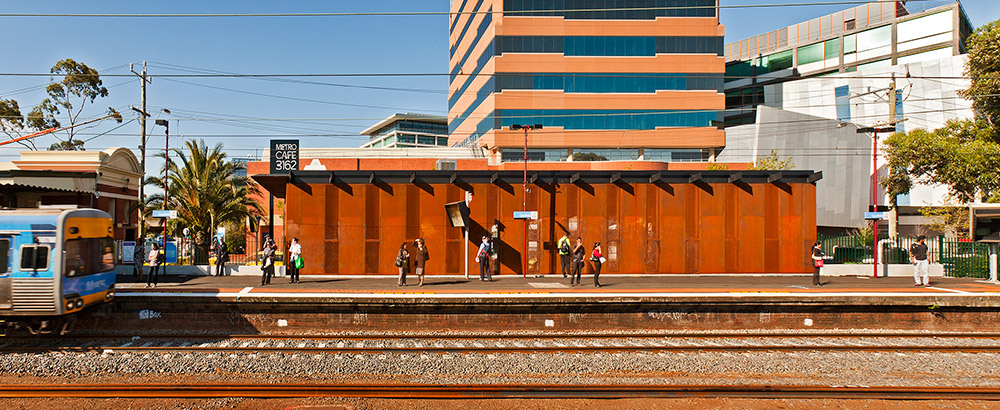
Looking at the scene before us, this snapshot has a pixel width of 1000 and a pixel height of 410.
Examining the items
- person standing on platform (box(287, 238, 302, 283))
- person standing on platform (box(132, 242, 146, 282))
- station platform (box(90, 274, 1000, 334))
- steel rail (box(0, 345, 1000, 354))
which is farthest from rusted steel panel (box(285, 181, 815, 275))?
steel rail (box(0, 345, 1000, 354))

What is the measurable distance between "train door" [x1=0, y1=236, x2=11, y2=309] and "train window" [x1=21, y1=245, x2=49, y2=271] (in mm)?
347

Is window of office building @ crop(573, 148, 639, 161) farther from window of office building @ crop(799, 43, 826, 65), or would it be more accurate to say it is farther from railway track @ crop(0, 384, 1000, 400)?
railway track @ crop(0, 384, 1000, 400)

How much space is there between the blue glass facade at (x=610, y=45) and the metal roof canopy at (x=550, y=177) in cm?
3493

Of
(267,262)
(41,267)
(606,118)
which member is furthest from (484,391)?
(606,118)

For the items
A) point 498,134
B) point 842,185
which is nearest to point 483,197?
point 498,134

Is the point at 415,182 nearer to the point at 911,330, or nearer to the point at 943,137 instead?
the point at 911,330

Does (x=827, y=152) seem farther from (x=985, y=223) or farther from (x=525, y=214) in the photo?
(x=525, y=214)

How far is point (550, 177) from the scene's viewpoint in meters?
21.5

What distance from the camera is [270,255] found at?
18047 mm

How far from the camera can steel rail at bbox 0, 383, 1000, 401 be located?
9.30m

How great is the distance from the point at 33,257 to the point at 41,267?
280mm

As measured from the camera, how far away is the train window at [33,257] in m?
11.8

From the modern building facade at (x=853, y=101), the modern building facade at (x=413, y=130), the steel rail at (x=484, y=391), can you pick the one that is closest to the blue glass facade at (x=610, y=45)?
the modern building facade at (x=853, y=101)

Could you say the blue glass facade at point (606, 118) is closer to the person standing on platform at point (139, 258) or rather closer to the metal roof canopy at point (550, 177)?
the metal roof canopy at point (550, 177)
